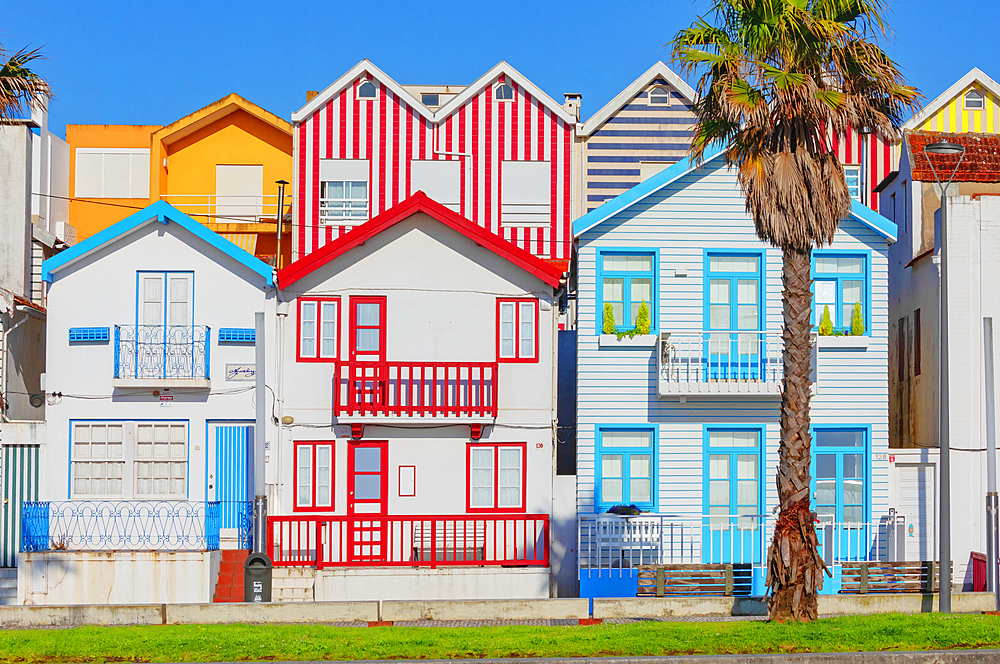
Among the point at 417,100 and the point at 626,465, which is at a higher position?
the point at 417,100

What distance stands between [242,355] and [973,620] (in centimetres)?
1514

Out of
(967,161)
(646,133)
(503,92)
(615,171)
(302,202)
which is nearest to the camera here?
(967,161)

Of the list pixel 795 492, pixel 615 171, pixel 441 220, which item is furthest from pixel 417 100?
pixel 795 492

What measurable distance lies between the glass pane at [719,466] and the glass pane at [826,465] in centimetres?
186

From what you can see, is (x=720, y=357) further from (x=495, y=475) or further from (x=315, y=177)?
(x=315, y=177)

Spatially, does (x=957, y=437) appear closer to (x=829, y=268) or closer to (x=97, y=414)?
(x=829, y=268)

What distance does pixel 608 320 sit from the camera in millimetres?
22719

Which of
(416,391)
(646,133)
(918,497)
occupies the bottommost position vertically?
(918,497)

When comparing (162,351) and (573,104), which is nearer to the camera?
(162,351)

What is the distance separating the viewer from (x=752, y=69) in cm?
1691

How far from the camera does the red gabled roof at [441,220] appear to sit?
919 inches

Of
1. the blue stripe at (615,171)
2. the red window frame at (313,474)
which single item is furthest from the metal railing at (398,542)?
the blue stripe at (615,171)

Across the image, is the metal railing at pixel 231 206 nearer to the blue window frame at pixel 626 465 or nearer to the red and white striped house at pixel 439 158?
the red and white striped house at pixel 439 158

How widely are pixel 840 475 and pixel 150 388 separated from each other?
14.7m
